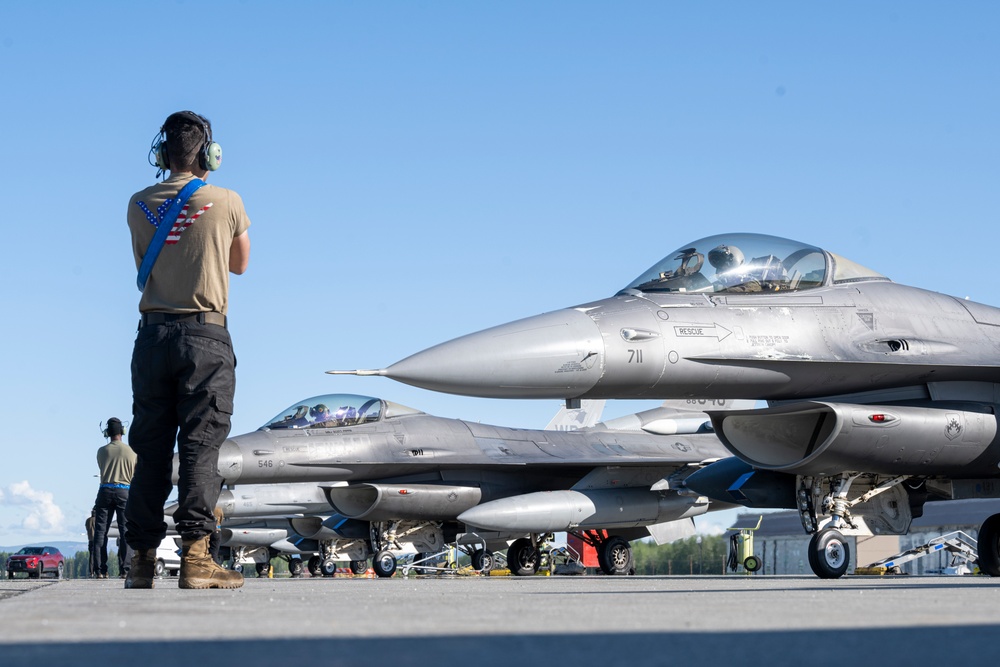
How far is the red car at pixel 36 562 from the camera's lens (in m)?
32.5

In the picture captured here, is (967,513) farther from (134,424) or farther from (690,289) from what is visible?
(134,424)

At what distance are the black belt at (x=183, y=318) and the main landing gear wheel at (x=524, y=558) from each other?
10838mm

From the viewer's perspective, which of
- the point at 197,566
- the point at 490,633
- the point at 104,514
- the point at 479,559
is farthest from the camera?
the point at 479,559

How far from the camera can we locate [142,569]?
550 centimetres

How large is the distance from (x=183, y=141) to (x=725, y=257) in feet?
14.2

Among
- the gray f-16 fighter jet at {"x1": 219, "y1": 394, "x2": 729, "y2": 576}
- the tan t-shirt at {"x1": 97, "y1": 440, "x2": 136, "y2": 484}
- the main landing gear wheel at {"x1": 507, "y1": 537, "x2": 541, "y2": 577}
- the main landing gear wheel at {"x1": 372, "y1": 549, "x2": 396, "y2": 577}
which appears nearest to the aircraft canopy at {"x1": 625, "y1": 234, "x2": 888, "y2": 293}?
the gray f-16 fighter jet at {"x1": 219, "y1": 394, "x2": 729, "y2": 576}

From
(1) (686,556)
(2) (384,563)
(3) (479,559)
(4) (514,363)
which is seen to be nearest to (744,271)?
(4) (514,363)

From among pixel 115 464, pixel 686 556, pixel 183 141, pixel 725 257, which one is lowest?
pixel 686 556

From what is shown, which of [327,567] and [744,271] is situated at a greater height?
[744,271]

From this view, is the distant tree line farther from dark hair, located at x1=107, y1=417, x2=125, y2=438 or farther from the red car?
dark hair, located at x1=107, y1=417, x2=125, y2=438

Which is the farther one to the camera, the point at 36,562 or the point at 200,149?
the point at 36,562

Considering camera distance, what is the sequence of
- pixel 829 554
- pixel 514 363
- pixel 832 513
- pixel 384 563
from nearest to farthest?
pixel 514 363 → pixel 829 554 → pixel 832 513 → pixel 384 563

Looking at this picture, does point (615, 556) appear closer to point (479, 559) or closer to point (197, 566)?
point (479, 559)

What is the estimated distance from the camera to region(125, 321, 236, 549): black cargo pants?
16.9 ft
